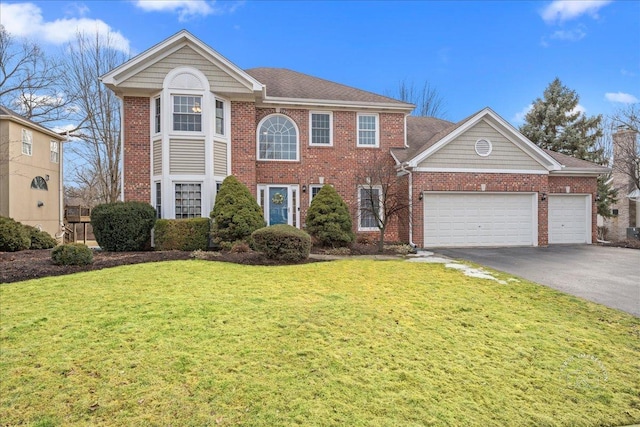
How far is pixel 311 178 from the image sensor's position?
50.2ft

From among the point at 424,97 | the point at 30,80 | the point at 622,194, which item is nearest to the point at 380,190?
the point at 622,194

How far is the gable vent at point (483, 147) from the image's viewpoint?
1438 cm

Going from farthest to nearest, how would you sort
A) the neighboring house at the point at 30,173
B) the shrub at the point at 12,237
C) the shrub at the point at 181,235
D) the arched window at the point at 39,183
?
the arched window at the point at 39,183 < the neighboring house at the point at 30,173 < the shrub at the point at 181,235 < the shrub at the point at 12,237

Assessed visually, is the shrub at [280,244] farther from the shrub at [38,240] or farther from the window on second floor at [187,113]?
the shrub at [38,240]

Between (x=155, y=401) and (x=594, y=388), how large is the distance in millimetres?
4583

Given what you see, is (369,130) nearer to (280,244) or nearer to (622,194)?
(280,244)

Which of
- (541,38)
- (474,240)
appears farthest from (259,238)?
(541,38)

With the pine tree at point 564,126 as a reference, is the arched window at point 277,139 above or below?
below

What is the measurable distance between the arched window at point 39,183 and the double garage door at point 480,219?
1978 cm

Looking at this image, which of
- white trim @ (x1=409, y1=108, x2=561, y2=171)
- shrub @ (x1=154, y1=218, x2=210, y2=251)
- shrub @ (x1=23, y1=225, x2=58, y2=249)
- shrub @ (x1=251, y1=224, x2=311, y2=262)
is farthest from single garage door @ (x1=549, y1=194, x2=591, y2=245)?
shrub @ (x1=23, y1=225, x2=58, y2=249)

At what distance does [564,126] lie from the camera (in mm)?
24500

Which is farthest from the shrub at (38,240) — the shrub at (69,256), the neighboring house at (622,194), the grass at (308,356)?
the neighboring house at (622,194)

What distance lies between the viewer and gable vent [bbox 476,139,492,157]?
14375mm

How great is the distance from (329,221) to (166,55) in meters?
8.28
